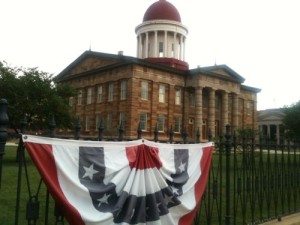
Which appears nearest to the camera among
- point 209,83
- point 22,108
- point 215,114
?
point 22,108

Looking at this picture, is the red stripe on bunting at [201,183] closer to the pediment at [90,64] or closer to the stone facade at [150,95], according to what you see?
the stone facade at [150,95]

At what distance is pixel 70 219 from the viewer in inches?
142

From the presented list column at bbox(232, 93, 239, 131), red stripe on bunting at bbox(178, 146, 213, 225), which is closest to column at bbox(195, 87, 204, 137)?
column at bbox(232, 93, 239, 131)

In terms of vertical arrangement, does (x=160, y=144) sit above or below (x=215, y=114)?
below

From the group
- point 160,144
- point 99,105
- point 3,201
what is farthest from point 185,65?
point 160,144

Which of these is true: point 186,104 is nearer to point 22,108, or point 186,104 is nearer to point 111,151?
point 22,108

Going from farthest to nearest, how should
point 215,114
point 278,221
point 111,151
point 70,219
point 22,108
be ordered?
point 215,114 → point 22,108 → point 278,221 → point 111,151 → point 70,219

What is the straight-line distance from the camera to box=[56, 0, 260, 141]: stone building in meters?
41.3

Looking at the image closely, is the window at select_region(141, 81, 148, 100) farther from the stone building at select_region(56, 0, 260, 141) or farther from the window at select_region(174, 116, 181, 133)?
the window at select_region(174, 116, 181, 133)

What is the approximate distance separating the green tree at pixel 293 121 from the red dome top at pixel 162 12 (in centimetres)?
3142

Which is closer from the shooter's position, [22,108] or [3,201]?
[3,201]

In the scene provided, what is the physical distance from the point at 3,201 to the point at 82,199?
6237 millimetres

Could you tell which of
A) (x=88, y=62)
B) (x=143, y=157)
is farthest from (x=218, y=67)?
(x=143, y=157)

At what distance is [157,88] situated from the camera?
140 ft
